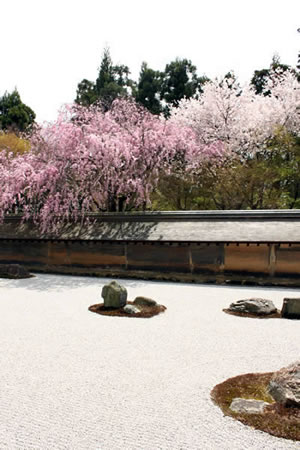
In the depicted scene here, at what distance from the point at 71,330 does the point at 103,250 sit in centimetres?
686

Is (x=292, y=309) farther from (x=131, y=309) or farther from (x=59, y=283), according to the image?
(x=59, y=283)

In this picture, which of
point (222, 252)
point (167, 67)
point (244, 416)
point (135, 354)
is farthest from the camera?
point (167, 67)

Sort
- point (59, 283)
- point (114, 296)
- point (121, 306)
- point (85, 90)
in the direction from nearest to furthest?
point (114, 296) < point (121, 306) < point (59, 283) < point (85, 90)

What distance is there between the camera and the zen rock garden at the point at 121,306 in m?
8.74

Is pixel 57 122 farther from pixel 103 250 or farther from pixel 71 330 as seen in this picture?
pixel 71 330

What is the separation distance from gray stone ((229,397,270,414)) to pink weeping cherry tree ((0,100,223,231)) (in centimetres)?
1163

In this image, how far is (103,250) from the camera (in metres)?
14.2

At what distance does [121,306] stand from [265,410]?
17.4ft

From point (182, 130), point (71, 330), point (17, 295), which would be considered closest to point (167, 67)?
point (182, 130)

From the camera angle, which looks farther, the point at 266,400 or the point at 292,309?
the point at 292,309

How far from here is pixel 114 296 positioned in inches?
355

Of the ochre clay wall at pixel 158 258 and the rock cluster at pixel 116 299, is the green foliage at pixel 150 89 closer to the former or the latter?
the ochre clay wall at pixel 158 258

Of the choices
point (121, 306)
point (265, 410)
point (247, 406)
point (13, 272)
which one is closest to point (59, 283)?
point (13, 272)

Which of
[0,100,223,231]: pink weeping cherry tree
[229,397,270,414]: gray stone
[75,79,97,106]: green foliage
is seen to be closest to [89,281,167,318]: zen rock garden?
[229,397,270,414]: gray stone
